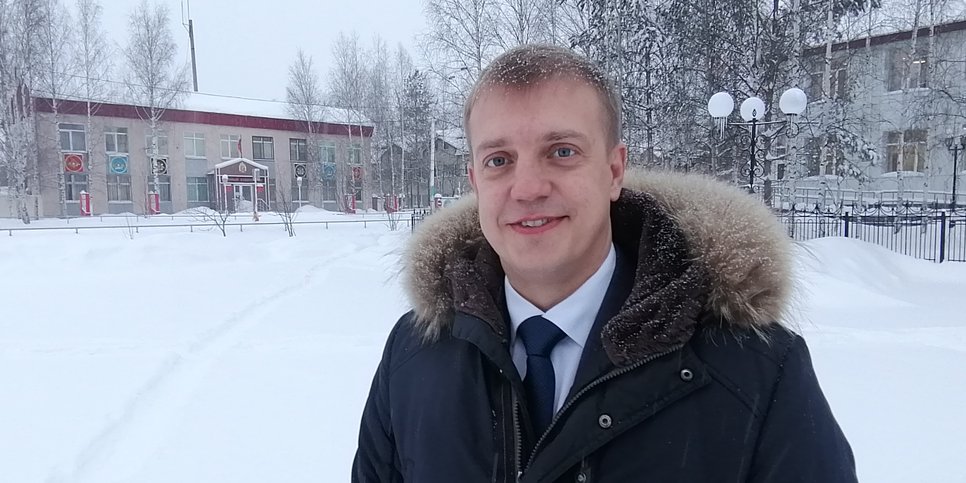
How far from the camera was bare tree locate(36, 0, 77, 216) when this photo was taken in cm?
2911

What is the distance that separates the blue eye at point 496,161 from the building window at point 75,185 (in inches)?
1660

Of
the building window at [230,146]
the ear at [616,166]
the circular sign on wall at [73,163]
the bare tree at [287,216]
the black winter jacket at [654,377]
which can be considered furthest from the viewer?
the building window at [230,146]

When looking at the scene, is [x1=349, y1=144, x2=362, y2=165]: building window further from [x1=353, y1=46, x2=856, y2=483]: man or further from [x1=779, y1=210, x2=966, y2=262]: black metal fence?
[x1=353, y1=46, x2=856, y2=483]: man

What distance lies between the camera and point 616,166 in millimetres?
1451

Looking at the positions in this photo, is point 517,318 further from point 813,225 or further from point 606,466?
point 813,225

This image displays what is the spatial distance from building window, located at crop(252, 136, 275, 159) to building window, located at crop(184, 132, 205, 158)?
342 centimetres

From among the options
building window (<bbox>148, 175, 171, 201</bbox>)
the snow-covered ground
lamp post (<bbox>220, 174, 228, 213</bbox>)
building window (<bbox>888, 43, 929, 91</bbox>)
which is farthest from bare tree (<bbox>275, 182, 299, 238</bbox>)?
building window (<bbox>888, 43, 929, 91</bbox>)

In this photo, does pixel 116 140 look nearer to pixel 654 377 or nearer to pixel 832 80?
pixel 832 80

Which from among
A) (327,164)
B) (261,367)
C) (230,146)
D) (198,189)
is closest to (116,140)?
(198,189)

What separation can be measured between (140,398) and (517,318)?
4.59 meters

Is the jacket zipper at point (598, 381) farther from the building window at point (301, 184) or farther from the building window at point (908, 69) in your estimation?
the building window at point (301, 184)

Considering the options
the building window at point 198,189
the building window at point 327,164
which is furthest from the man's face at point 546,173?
the building window at point 198,189

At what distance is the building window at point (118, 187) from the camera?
36.9m

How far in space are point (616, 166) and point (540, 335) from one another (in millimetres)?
459
